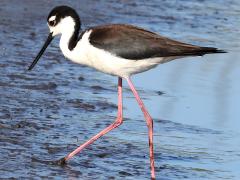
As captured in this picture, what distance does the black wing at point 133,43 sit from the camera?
24.6 ft

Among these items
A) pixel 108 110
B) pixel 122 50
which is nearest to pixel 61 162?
pixel 122 50

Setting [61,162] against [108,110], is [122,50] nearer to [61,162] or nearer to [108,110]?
[61,162]

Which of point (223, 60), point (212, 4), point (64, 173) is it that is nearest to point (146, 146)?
point (64, 173)

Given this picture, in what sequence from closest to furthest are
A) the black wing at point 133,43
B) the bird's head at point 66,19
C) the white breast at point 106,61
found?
1. the black wing at point 133,43
2. the white breast at point 106,61
3. the bird's head at point 66,19

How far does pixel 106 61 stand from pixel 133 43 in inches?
10.1

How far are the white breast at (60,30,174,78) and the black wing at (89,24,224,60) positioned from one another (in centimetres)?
4

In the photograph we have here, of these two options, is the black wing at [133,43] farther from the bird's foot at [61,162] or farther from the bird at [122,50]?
the bird's foot at [61,162]

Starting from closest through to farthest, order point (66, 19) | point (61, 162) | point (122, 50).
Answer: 1. point (61, 162)
2. point (122, 50)
3. point (66, 19)

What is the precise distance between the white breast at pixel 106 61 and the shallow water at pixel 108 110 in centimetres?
67

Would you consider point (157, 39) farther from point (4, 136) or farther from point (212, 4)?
point (212, 4)

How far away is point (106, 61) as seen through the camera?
7594 millimetres

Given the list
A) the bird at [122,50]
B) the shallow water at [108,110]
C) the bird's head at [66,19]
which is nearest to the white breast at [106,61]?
the bird at [122,50]

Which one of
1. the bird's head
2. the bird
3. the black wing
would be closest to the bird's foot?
the bird

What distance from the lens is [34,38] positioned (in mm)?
11258
